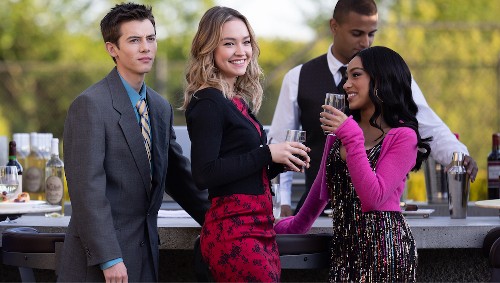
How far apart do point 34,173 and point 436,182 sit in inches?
80.8

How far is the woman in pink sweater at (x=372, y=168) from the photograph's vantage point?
3.21 m

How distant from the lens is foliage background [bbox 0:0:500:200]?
1036 cm

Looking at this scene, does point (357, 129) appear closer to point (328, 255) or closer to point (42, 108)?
point (328, 255)

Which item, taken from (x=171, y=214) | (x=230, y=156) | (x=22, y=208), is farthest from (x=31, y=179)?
(x=230, y=156)

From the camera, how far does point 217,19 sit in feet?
10.7

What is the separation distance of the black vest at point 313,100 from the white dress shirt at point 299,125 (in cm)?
3

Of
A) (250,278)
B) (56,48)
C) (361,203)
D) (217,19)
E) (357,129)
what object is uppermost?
(56,48)

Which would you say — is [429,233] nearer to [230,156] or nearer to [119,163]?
[230,156]

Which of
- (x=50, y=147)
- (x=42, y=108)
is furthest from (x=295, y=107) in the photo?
(x=42, y=108)

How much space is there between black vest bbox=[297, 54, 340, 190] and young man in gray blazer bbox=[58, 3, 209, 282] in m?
1.33

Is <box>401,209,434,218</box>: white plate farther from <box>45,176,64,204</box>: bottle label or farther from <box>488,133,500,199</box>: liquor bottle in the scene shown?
<box>45,176,64,204</box>: bottle label

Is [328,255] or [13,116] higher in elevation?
[13,116]

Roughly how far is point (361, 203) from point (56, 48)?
1054cm

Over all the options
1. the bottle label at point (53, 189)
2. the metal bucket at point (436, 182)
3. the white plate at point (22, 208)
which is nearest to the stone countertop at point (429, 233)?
the white plate at point (22, 208)
